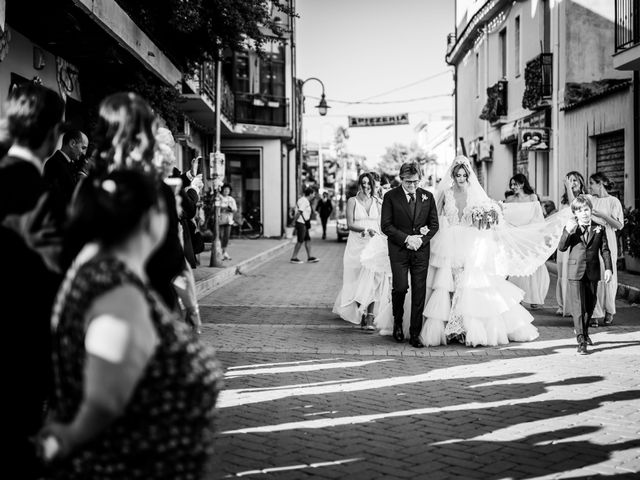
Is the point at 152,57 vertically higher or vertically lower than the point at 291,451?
higher

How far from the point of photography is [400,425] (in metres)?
5.88

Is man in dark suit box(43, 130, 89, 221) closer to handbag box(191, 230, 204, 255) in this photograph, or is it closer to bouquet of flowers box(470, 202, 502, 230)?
handbag box(191, 230, 204, 255)

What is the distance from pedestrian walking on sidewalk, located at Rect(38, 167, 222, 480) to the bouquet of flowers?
7.44 metres

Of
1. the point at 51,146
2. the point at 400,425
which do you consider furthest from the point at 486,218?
the point at 51,146

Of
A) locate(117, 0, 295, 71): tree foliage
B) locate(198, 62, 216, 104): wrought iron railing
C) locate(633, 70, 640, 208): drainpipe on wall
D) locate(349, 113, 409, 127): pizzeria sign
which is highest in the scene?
locate(349, 113, 409, 127): pizzeria sign

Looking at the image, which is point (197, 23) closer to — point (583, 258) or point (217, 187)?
point (217, 187)

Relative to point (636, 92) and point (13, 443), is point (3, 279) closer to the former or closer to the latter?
point (13, 443)

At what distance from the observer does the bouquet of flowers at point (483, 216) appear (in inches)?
376

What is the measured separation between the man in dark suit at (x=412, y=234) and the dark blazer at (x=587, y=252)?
1.51m

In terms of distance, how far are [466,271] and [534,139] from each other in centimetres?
1601

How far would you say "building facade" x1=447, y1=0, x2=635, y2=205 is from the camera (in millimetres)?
20531

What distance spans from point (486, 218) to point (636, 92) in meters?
10.9

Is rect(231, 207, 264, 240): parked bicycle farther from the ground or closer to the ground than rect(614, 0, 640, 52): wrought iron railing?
closer to the ground

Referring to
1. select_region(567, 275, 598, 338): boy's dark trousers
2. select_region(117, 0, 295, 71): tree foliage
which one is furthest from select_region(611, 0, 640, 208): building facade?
select_region(567, 275, 598, 338): boy's dark trousers
